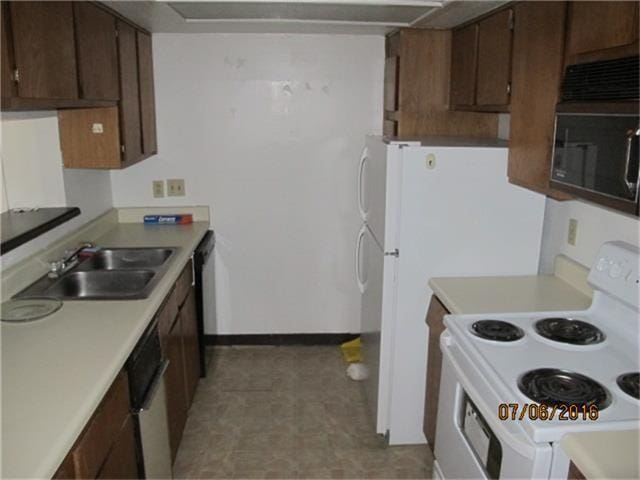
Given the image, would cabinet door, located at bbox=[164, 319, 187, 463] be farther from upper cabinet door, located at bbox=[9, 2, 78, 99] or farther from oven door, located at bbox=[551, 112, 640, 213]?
oven door, located at bbox=[551, 112, 640, 213]

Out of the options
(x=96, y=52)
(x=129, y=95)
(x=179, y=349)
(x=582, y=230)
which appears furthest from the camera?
(x=129, y=95)

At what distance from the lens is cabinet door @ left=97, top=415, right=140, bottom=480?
1.65 meters

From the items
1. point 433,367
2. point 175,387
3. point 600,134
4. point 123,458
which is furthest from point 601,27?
point 175,387

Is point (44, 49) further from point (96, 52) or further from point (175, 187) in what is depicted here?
point (175, 187)

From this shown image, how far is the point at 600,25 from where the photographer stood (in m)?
1.58

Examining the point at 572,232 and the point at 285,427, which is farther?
the point at 285,427

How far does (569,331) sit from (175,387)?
5.66ft

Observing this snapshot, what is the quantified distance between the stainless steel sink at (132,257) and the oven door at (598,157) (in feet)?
6.50

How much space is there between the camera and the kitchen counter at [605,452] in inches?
48.1

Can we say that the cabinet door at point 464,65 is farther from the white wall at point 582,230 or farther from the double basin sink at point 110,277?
the double basin sink at point 110,277

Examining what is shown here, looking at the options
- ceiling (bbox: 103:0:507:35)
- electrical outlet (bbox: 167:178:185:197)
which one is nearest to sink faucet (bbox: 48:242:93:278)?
electrical outlet (bbox: 167:178:185:197)

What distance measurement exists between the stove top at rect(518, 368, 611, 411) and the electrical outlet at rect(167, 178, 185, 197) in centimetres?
262

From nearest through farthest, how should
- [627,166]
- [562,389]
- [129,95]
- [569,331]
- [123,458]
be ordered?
[627,166] < [562,389] < [123,458] < [569,331] < [129,95]

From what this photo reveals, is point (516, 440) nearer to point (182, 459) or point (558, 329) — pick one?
point (558, 329)
